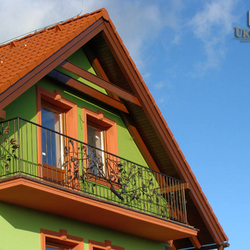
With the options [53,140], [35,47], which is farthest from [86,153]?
[35,47]

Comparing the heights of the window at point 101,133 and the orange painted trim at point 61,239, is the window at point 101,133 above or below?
above

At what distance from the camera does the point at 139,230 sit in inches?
480

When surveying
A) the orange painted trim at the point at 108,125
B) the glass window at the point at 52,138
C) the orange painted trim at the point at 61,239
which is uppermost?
the orange painted trim at the point at 108,125

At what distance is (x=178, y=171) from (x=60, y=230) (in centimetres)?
454

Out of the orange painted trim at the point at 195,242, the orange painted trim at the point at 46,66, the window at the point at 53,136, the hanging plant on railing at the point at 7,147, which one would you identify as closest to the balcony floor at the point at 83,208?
the hanging plant on railing at the point at 7,147

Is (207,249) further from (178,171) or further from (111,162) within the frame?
(111,162)

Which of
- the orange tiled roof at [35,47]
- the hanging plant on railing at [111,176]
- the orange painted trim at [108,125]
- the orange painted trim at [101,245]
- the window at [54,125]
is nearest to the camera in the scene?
the orange tiled roof at [35,47]

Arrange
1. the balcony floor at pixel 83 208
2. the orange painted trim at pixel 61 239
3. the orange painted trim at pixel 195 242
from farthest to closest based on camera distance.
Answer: the orange painted trim at pixel 195 242 → the orange painted trim at pixel 61 239 → the balcony floor at pixel 83 208

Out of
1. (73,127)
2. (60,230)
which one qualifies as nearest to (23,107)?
(73,127)

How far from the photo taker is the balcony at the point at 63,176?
9.27 m

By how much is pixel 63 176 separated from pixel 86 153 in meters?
0.71

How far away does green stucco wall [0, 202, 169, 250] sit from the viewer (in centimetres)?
923

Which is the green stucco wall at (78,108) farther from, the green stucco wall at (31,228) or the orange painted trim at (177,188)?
the green stucco wall at (31,228)

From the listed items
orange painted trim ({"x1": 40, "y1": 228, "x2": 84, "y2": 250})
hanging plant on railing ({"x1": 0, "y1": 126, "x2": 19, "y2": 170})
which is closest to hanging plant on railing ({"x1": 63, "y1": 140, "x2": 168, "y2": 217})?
orange painted trim ({"x1": 40, "y1": 228, "x2": 84, "y2": 250})
